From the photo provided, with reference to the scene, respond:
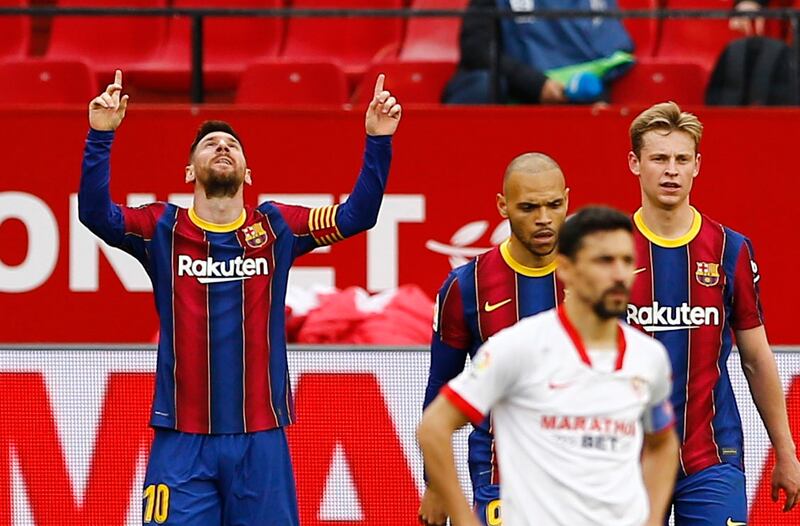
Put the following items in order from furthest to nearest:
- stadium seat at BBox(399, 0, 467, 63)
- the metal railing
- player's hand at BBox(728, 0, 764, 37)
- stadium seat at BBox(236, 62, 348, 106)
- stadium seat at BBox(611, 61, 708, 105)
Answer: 1. stadium seat at BBox(399, 0, 467, 63)
2. stadium seat at BBox(236, 62, 348, 106)
3. stadium seat at BBox(611, 61, 708, 105)
4. player's hand at BBox(728, 0, 764, 37)
5. the metal railing

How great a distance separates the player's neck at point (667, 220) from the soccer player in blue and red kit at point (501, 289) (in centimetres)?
31

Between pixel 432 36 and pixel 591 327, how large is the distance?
23.7 feet

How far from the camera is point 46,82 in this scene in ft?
36.3

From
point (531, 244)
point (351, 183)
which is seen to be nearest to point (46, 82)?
point (351, 183)

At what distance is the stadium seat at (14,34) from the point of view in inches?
475

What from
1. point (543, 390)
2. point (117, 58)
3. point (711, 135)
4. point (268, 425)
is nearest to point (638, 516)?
point (543, 390)

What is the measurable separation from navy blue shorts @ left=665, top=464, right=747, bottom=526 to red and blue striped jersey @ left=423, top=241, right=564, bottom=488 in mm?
674

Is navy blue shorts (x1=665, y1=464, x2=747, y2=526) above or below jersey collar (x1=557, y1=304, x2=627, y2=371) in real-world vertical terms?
below

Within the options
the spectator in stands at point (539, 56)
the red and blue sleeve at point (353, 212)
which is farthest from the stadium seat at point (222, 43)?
the red and blue sleeve at point (353, 212)

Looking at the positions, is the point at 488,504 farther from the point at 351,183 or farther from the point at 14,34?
the point at 14,34

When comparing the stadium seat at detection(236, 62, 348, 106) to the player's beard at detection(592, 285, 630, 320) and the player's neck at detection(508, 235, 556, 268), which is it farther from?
the player's beard at detection(592, 285, 630, 320)

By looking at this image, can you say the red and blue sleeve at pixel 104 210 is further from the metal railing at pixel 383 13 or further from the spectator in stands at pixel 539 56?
the spectator in stands at pixel 539 56

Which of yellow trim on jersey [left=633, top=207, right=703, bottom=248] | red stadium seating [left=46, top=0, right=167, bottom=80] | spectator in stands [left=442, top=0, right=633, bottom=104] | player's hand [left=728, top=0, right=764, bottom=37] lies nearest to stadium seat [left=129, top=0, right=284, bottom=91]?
Result: red stadium seating [left=46, top=0, right=167, bottom=80]

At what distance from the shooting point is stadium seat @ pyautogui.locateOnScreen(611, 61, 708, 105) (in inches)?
421
